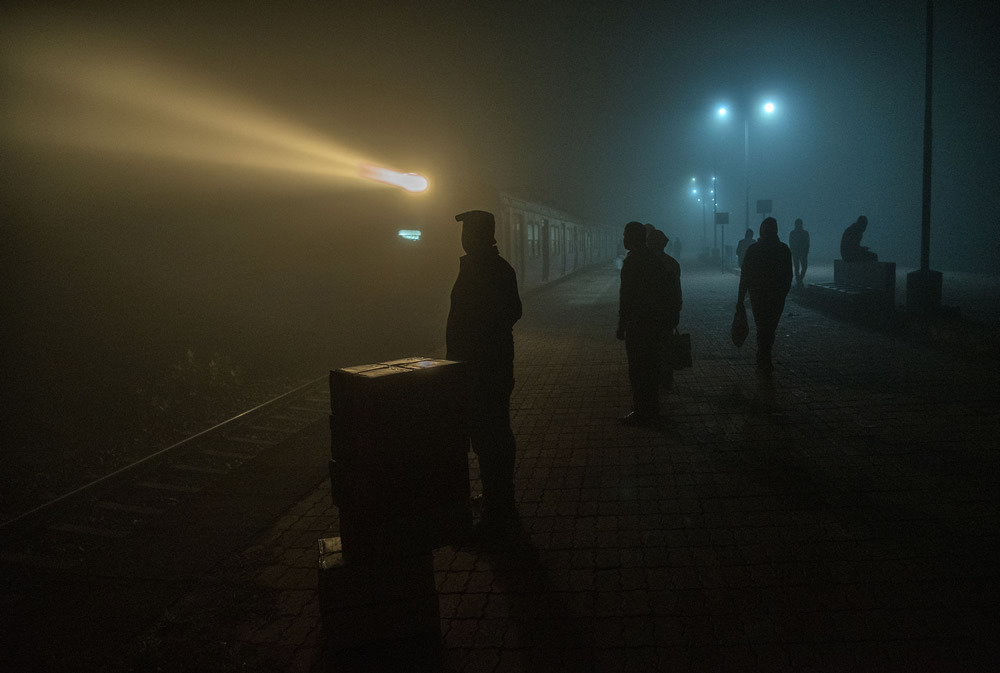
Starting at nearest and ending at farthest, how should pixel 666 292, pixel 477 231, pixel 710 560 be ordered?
pixel 710 560, pixel 477 231, pixel 666 292

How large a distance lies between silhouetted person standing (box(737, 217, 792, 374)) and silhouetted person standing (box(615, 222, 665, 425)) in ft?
7.55

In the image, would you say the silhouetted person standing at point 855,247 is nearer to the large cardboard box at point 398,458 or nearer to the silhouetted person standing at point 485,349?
the silhouetted person standing at point 485,349

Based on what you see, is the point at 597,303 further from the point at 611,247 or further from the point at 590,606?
the point at 611,247

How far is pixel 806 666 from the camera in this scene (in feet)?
8.75

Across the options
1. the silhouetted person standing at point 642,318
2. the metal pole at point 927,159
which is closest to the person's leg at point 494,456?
the silhouetted person standing at point 642,318

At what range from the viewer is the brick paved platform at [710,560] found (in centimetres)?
286

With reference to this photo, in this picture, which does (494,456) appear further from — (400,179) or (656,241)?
(400,179)

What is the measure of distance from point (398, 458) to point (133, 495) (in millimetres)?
3787

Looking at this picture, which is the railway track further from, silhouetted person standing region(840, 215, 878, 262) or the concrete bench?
silhouetted person standing region(840, 215, 878, 262)

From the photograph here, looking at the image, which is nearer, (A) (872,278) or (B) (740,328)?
(B) (740,328)

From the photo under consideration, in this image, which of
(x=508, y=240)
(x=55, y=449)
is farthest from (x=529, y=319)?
(x=55, y=449)

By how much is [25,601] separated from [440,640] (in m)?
2.54

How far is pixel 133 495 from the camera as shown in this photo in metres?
5.54

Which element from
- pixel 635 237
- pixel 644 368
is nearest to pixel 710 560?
pixel 644 368
